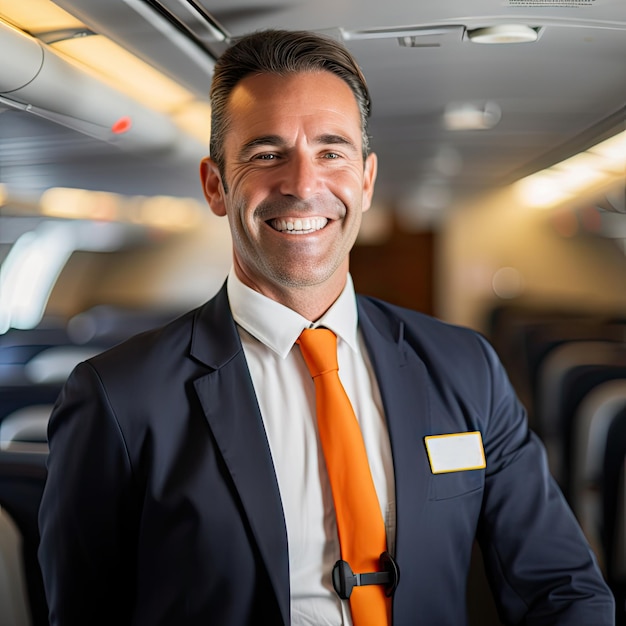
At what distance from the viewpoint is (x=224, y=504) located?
1.38 meters

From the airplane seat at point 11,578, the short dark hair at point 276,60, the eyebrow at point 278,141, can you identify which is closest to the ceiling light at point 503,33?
the short dark hair at point 276,60

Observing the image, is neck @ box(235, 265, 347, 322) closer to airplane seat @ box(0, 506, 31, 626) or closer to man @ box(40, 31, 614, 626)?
man @ box(40, 31, 614, 626)

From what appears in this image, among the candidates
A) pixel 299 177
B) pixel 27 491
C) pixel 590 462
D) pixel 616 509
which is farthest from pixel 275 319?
pixel 616 509

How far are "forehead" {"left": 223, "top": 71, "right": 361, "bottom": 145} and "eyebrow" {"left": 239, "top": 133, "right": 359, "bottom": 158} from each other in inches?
0.7

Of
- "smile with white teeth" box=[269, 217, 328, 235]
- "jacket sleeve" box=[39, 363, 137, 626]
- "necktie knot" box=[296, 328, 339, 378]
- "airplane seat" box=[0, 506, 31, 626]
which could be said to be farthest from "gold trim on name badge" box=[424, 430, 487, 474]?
"airplane seat" box=[0, 506, 31, 626]

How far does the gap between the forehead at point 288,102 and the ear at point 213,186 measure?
5.8 inches

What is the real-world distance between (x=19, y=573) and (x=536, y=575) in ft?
4.23

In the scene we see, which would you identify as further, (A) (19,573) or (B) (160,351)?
(A) (19,573)

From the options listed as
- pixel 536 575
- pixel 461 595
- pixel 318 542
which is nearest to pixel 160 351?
pixel 318 542

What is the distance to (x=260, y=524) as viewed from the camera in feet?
4.50

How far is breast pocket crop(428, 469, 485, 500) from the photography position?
1.53 metres

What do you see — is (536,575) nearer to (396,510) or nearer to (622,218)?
(396,510)

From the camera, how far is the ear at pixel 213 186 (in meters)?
1.67

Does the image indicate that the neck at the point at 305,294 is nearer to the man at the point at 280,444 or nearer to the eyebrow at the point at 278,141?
the man at the point at 280,444
